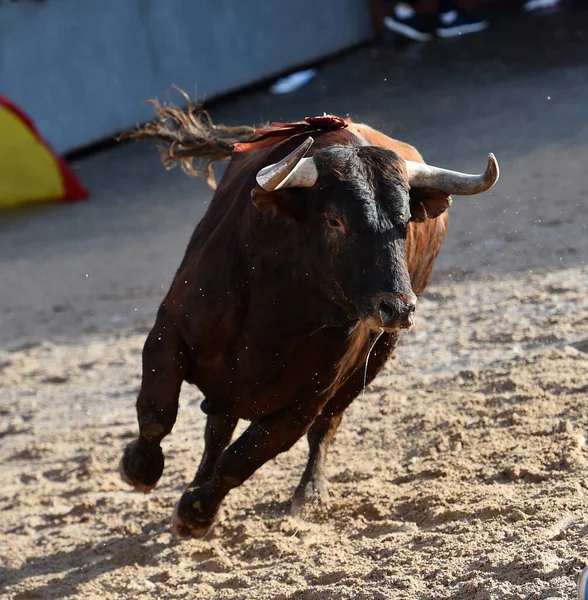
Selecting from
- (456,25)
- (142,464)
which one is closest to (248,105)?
(456,25)

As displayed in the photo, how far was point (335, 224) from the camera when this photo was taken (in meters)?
3.79

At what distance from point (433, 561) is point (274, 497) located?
1410mm

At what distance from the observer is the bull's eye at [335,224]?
3.76 m

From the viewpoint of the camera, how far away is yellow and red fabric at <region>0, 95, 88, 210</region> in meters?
11.0

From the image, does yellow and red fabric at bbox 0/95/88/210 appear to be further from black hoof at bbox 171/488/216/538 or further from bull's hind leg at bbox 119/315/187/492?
black hoof at bbox 171/488/216/538

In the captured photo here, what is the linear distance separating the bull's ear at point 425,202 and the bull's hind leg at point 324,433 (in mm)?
1000

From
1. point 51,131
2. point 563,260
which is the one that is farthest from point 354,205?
point 51,131

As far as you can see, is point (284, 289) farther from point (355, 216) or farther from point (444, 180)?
point (444, 180)

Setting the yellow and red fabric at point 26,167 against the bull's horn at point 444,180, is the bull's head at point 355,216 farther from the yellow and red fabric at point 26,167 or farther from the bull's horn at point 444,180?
the yellow and red fabric at point 26,167

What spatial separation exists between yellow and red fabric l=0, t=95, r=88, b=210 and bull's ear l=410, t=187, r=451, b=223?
298 inches

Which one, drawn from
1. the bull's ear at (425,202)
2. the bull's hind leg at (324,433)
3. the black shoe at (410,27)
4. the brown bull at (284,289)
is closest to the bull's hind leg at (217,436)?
the brown bull at (284,289)

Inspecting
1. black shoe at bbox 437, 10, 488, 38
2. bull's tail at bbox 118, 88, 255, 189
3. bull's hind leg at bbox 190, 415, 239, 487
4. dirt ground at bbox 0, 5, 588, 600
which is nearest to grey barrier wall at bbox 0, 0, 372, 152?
dirt ground at bbox 0, 5, 588, 600

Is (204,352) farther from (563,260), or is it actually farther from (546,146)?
(546,146)

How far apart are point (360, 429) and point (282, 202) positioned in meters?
2.28
